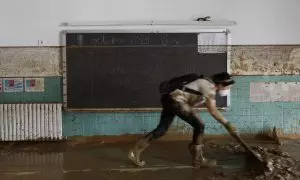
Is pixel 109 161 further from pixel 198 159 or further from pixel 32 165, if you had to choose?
pixel 198 159

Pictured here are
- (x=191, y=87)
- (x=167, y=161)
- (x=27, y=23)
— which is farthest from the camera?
(x=27, y=23)

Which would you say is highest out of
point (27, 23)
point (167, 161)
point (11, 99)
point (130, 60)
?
point (27, 23)

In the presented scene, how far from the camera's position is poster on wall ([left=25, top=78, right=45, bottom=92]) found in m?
5.57

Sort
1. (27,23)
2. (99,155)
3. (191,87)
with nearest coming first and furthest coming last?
(191,87), (99,155), (27,23)

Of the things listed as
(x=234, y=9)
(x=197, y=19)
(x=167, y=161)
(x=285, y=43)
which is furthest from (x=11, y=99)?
(x=285, y=43)

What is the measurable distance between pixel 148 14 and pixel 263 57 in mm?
1735

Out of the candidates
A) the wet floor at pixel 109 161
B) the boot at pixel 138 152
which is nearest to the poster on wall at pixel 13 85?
the wet floor at pixel 109 161

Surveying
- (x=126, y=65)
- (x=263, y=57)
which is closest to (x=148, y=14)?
(x=126, y=65)

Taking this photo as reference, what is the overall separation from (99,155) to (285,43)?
9.91 ft

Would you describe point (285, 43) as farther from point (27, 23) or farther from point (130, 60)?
point (27, 23)

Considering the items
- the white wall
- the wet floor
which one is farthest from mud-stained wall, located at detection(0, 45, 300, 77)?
the wet floor

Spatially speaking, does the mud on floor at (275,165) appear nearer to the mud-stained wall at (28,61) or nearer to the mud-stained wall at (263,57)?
the mud-stained wall at (263,57)

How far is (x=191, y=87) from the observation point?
4.25 m

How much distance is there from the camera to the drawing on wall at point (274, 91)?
570 cm
